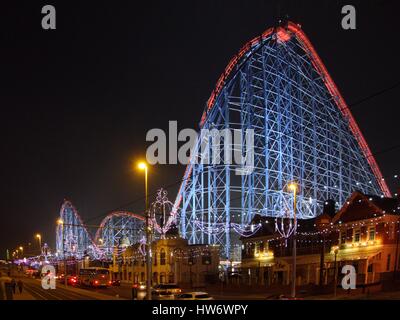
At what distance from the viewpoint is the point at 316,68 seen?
4831cm

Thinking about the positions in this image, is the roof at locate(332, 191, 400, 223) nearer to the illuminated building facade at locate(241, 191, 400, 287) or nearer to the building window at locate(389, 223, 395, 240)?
the illuminated building facade at locate(241, 191, 400, 287)

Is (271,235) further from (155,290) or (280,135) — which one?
(155,290)

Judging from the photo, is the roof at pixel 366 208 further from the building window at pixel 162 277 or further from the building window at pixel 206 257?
the building window at pixel 162 277

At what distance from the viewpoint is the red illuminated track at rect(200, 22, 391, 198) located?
43.3 m

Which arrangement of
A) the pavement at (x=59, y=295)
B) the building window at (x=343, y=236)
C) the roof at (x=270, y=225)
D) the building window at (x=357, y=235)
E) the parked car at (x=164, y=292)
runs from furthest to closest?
the roof at (x=270, y=225) < the building window at (x=343, y=236) < the building window at (x=357, y=235) < the pavement at (x=59, y=295) < the parked car at (x=164, y=292)

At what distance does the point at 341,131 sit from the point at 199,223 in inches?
635

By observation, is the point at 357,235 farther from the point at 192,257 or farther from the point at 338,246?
the point at 192,257

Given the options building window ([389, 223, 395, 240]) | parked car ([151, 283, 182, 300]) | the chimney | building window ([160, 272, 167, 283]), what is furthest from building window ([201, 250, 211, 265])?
building window ([389, 223, 395, 240])

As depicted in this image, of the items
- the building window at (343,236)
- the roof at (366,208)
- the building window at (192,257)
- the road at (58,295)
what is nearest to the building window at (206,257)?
the building window at (192,257)

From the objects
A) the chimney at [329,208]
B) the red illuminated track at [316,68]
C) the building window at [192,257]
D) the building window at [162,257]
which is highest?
the red illuminated track at [316,68]

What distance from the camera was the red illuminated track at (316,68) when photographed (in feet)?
142

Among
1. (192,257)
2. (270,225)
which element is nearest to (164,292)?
(270,225)

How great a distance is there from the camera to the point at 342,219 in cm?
3809

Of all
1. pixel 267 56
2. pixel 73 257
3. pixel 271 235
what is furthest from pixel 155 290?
pixel 73 257
